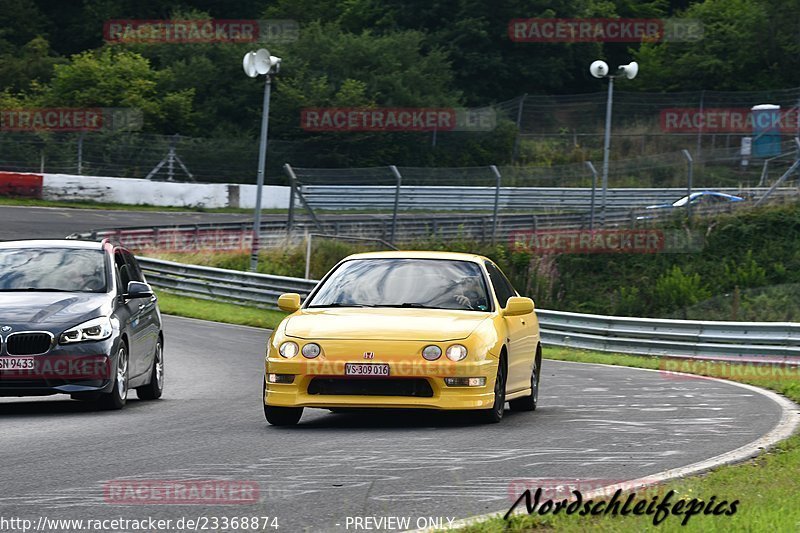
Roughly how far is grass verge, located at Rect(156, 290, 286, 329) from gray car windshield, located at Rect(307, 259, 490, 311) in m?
17.7

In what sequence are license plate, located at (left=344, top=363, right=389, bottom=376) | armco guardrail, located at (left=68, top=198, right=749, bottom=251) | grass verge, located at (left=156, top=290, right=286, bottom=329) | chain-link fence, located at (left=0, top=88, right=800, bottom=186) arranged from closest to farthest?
1. license plate, located at (left=344, top=363, right=389, bottom=376)
2. grass verge, located at (left=156, top=290, right=286, bottom=329)
3. armco guardrail, located at (left=68, top=198, right=749, bottom=251)
4. chain-link fence, located at (left=0, top=88, right=800, bottom=186)

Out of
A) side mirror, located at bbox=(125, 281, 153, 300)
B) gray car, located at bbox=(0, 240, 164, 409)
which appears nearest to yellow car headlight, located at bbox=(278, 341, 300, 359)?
gray car, located at bbox=(0, 240, 164, 409)

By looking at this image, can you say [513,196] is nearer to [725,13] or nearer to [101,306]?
[101,306]

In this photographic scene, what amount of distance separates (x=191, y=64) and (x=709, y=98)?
24.5 m

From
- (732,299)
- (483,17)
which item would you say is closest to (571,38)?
(483,17)

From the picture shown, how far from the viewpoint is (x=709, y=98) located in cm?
5922

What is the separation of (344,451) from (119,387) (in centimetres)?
440

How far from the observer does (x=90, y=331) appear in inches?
499

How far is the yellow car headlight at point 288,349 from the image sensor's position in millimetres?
10891

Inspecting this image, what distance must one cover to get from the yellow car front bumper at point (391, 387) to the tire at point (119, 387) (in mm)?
2656

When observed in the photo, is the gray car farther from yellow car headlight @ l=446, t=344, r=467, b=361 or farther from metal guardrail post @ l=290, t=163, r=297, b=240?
metal guardrail post @ l=290, t=163, r=297, b=240

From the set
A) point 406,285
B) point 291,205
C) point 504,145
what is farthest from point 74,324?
point 504,145

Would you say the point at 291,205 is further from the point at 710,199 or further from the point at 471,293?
the point at 471,293

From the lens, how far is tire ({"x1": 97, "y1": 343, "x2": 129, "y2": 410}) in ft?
42.6
